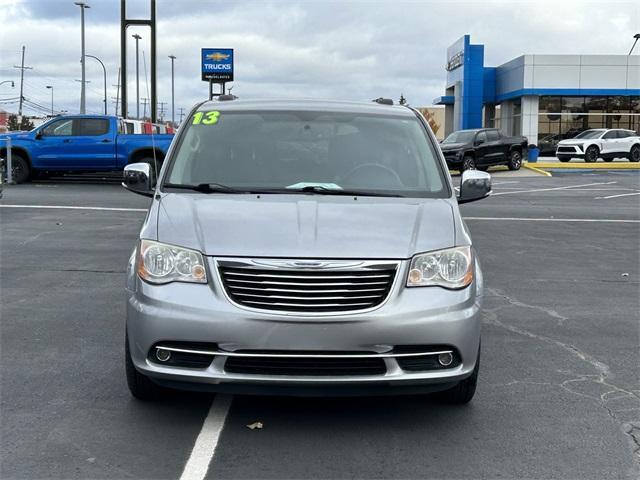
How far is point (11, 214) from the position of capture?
1533 cm

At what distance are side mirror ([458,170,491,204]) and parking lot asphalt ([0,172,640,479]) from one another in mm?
1191

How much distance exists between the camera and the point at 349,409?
4824 mm

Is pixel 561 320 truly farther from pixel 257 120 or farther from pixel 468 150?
pixel 468 150

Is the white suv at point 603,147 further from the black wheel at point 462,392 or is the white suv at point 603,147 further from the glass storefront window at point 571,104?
the black wheel at point 462,392

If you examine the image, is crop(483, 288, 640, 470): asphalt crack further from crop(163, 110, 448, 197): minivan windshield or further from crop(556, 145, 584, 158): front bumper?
crop(556, 145, 584, 158): front bumper

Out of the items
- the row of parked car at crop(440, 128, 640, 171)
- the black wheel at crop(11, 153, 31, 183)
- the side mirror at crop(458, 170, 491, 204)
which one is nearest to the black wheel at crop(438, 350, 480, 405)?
the side mirror at crop(458, 170, 491, 204)

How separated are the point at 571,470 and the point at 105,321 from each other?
14.0 feet

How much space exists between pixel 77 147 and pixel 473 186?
1823 centimetres

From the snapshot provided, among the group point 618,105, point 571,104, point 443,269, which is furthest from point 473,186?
point 618,105

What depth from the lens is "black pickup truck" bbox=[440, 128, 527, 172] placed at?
30.6 meters

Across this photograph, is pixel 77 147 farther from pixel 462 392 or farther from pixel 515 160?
pixel 462 392


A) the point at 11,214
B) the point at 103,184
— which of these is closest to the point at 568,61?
the point at 103,184

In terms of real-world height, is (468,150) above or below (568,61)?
below

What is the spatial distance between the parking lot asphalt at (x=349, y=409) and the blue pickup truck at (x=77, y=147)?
1277 cm
